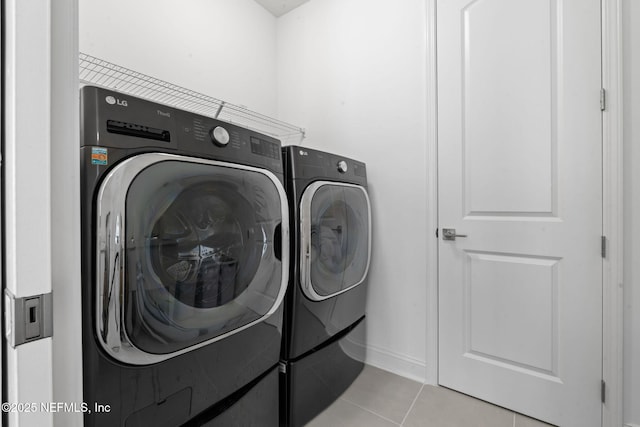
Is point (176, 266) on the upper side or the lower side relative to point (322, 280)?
upper

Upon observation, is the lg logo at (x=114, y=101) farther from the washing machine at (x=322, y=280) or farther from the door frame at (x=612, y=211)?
the door frame at (x=612, y=211)

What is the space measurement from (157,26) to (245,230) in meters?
1.45

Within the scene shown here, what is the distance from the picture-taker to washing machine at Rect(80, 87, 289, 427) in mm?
741

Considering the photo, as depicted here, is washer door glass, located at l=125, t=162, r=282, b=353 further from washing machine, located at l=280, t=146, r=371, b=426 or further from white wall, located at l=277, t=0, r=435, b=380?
white wall, located at l=277, t=0, r=435, b=380

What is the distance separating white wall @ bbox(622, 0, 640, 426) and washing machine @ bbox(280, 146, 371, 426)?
1.17 m

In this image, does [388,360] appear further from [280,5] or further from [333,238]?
[280,5]

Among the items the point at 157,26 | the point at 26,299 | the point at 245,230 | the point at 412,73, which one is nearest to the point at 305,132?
the point at 412,73

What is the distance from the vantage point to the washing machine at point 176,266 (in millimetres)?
741

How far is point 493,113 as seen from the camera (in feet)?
5.09

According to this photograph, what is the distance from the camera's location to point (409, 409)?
151 cm

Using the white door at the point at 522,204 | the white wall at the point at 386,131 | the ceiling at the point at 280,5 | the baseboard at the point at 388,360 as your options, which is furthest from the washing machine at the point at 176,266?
the ceiling at the point at 280,5

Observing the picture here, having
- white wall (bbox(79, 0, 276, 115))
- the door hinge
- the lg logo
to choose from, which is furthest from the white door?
the door hinge

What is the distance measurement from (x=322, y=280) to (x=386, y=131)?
1060 millimetres

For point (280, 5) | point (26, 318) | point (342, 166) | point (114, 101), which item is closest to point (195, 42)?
point (280, 5)
